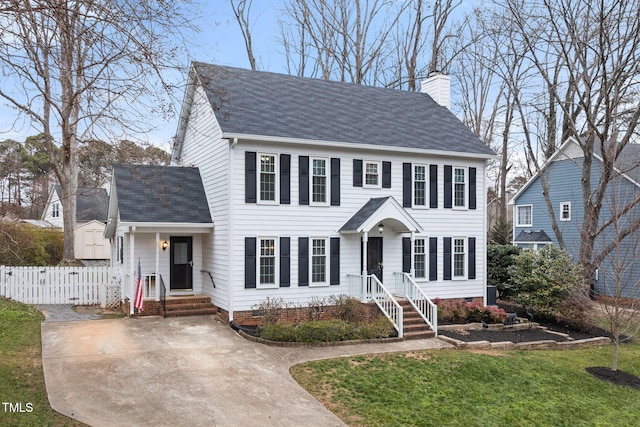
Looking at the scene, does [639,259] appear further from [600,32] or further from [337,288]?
[337,288]

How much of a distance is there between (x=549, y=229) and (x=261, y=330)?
1981cm

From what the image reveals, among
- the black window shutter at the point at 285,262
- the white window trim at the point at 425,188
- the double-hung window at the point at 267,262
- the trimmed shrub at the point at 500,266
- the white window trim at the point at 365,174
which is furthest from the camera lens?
the trimmed shrub at the point at 500,266

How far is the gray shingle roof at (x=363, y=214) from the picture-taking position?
15078mm

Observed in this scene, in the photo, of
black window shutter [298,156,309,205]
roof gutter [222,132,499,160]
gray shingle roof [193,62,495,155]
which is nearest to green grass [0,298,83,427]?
roof gutter [222,132,499,160]

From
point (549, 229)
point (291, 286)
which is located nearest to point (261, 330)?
point (291, 286)

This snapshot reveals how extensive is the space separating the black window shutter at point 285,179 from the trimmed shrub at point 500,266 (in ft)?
35.3

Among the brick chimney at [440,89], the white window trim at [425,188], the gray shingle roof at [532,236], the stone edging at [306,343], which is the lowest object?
the stone edging at [306,343]

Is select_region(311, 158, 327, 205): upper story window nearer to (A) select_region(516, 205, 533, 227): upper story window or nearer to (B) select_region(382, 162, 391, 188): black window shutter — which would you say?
(B) select_region(382, 162, 391, 188): black window shutter

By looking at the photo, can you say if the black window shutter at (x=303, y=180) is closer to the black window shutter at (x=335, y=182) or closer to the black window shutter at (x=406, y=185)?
the black window shutter at (x=335, y=182)

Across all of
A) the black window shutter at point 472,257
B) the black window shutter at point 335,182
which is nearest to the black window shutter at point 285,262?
the black window shutter at point 335,182

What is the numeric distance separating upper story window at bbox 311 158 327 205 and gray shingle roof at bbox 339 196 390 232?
39.6 inches

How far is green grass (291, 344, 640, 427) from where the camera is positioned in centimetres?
833

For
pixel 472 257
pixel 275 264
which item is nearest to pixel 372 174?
pixel 275 264

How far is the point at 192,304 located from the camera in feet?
50.3
